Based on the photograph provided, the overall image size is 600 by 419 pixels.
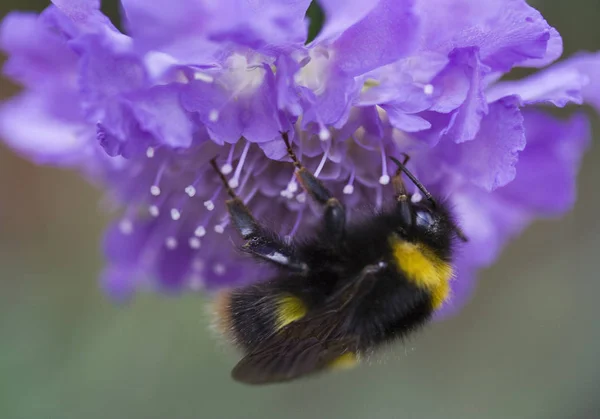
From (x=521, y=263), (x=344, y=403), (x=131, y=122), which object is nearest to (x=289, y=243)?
(x=131, y=122)

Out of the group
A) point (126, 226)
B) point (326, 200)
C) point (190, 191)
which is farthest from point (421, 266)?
point (126, 226)

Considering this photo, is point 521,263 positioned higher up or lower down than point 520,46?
lower down

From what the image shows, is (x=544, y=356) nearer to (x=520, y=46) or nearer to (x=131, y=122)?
(x=520, y=46)

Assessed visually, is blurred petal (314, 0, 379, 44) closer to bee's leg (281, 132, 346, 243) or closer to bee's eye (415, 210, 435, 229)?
bee's leg (281, 132, 346, 243)

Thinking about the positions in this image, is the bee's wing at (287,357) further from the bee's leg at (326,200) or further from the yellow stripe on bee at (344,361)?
the bee's leg at (326,200)

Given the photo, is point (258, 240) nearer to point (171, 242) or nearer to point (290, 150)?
point (290, 150)
